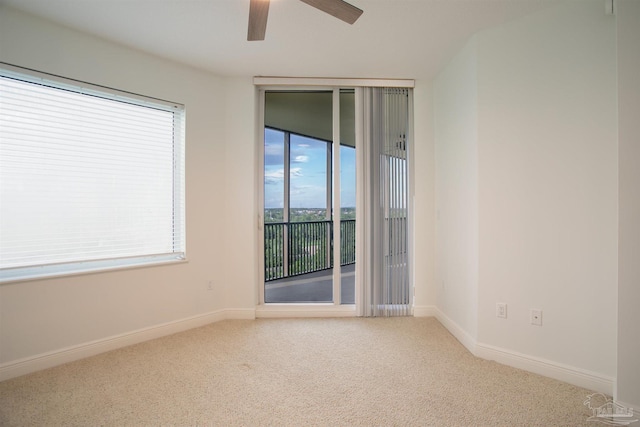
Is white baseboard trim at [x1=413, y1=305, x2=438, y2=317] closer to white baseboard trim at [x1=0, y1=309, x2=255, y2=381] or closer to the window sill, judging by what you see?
white baseboard trim at [x1=0, y1=309, x2=255, y2=381]

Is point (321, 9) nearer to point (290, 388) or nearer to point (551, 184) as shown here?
point (551, 184)

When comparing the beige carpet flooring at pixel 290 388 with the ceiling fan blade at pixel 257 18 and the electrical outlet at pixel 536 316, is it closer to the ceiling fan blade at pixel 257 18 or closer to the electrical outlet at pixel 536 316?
the electrical outlet at pixel 536 316

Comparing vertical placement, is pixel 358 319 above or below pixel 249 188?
below

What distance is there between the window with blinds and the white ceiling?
50cm

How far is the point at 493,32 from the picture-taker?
2391 mm

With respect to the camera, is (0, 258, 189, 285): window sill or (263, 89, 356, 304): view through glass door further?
(263, 89, 356, 304): view through glass door

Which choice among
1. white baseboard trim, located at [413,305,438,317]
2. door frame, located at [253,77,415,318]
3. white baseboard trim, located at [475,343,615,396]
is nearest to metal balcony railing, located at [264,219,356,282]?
door frame, located at [253,77,415,318]

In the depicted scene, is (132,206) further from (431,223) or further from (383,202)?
(431,223)

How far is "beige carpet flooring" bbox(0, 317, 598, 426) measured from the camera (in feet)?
5.67

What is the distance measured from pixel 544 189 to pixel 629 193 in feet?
1.67

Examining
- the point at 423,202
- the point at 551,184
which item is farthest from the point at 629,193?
the point at 423,202

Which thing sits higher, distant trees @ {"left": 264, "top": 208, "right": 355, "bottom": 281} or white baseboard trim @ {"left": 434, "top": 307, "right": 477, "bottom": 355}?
distant trees @ {"left": 264, "top": 208, "right": 355, "bottom": 281}

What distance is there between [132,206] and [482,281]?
297 centimetres

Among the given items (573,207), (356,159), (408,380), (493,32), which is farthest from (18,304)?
(493,32)
